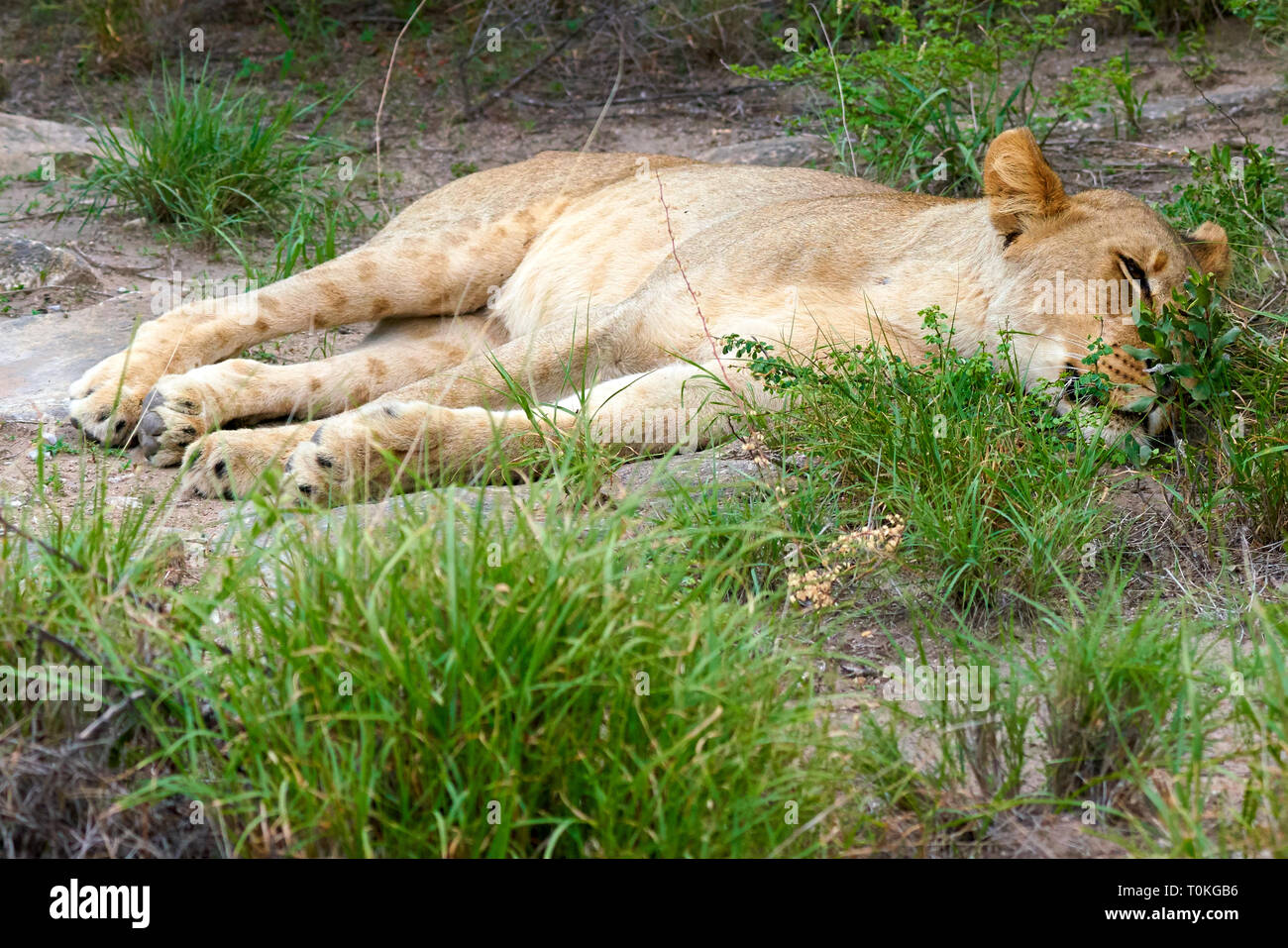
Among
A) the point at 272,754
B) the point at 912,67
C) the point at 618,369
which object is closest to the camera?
the point at 272,754

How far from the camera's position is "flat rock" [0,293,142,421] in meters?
4.18

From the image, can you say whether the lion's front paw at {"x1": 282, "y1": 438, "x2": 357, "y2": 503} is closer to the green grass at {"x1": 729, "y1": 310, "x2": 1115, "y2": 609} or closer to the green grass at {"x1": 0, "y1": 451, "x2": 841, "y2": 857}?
the green grass at {"x1": 0, "y1": 451, "x2": 841, "y2": 857}

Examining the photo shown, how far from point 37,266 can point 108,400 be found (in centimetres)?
164

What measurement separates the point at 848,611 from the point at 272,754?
4.63 feet

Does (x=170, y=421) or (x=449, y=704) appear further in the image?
(x=170, y=421)

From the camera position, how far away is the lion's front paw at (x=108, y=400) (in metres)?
3.87

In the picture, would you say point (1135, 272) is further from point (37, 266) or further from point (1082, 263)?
point (37, 266)

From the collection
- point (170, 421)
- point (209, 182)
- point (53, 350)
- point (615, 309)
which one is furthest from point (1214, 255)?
point (209, 182)

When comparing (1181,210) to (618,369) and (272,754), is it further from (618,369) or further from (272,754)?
(272,754)

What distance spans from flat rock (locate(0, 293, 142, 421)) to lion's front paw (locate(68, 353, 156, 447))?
0.56 feet

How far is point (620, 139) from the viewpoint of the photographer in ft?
23.5

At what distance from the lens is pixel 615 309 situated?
13.3ft

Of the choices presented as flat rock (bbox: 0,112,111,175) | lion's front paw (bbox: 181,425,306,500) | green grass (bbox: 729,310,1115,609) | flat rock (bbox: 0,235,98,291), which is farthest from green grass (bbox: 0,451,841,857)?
flat rock (bbox: 0,112,111,175)

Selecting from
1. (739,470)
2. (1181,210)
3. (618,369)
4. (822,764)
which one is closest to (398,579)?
(822,764)
